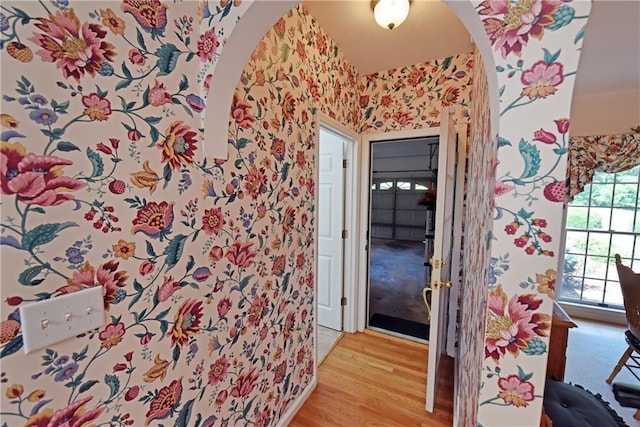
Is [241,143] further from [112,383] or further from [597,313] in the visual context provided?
[597,313]

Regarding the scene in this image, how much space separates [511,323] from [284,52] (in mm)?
1598

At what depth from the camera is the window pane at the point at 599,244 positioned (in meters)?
2.64

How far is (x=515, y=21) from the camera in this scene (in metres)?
0.57

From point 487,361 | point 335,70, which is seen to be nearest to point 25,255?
point 487,361

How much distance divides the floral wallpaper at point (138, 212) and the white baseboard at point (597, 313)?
336cm

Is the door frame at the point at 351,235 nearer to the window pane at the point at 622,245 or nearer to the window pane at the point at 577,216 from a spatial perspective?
the window pane at the point at 577,216

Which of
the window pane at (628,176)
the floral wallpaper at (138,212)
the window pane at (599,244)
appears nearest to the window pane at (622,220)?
the window pane at (599,244)

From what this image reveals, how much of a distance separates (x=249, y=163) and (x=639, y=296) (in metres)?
2.67

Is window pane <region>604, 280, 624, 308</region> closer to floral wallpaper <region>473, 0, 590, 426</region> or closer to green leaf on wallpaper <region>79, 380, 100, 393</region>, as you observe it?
floral wallpaper <region>473, 0, 590, 426</region>

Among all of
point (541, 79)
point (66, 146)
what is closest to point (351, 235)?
point (541, 79)

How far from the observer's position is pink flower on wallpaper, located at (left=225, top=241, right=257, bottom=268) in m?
1.13

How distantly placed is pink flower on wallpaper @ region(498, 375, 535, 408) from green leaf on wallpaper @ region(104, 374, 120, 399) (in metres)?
1.06

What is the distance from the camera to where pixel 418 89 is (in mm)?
2277

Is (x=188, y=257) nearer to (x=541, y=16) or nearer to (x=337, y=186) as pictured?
(x=541, y=16)
